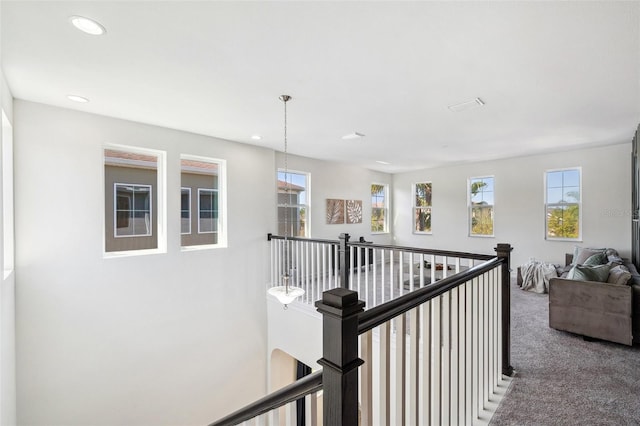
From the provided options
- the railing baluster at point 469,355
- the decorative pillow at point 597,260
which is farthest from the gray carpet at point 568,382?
the decorative pillow at point 597,260

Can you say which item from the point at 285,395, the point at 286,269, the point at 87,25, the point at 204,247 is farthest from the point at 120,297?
the point at 285,395

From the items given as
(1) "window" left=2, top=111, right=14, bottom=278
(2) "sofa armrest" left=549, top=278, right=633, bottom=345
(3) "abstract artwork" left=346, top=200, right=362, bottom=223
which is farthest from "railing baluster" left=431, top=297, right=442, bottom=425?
(3) "abstract artwork" left=346, top=200, right=362, bottom=223

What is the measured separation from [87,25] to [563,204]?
7768mm

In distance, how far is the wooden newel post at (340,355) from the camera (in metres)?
0.89

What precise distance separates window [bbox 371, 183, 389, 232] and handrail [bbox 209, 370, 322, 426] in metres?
7.05

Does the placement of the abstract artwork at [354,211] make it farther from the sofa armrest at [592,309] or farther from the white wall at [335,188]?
the sofa armrest at [592,309]

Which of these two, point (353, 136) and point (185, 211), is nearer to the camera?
point (185, 211)

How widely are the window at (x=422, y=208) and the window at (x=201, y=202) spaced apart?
18.1 ft

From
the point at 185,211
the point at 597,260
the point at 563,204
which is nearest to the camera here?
the point at 185,211

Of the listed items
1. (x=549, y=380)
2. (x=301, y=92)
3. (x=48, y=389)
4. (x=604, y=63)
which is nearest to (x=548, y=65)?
(x=604, y=63)

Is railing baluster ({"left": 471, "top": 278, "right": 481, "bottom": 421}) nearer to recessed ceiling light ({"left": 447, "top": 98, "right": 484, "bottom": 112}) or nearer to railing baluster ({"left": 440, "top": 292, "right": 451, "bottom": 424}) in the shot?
railing baluster ({"left": 440, "top": 292, "right": 451, "bottom": 424})

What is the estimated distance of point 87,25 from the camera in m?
1.93

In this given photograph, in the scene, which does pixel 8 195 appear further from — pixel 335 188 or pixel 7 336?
pixel 335 188

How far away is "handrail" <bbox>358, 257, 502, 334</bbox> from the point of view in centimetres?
104
